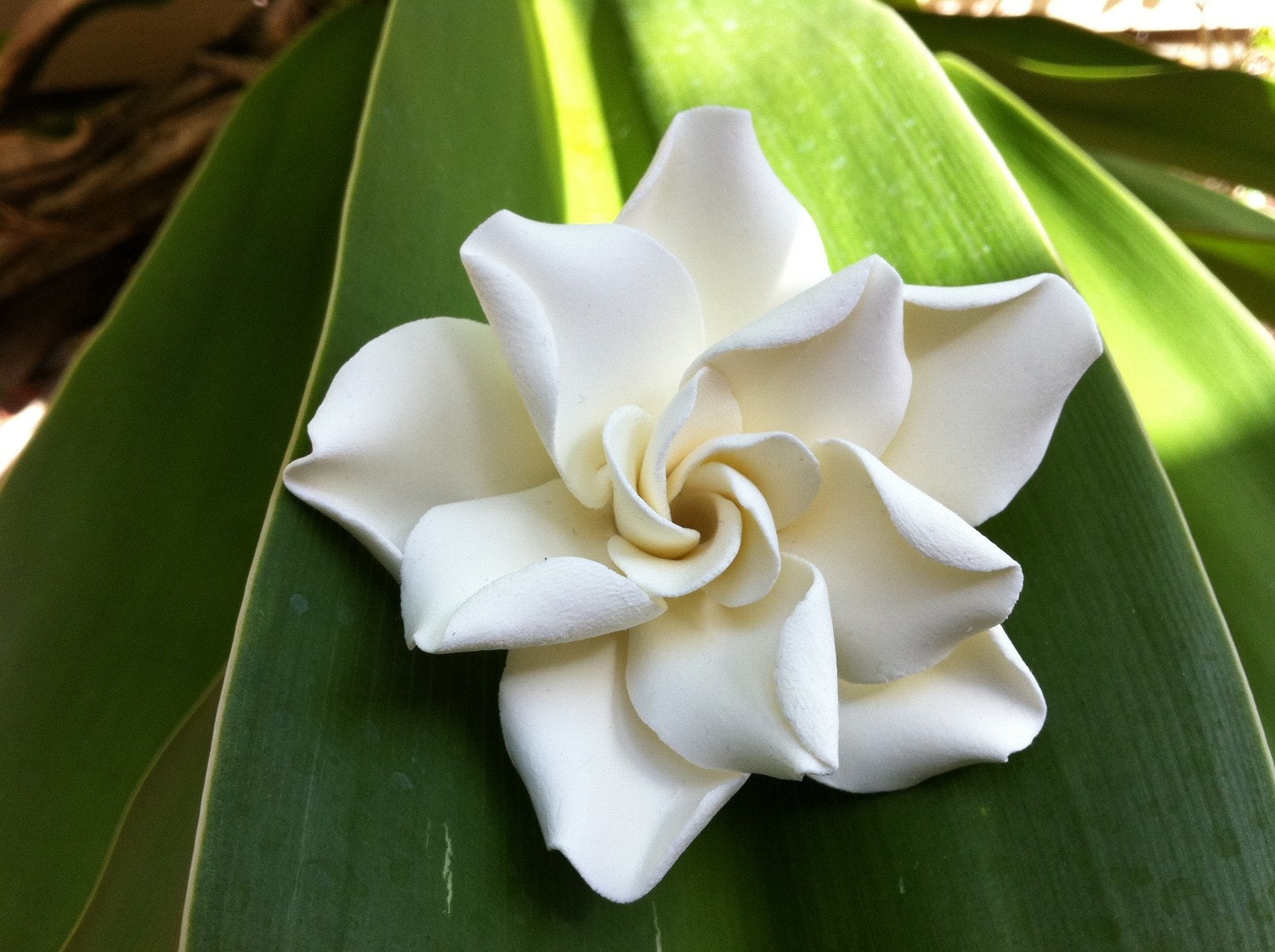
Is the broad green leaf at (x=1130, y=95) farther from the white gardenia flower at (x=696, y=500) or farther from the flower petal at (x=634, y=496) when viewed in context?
the flower petal at (x=634, y=496)

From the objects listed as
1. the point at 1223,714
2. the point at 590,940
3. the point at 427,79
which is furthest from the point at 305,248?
the point at 1223,714

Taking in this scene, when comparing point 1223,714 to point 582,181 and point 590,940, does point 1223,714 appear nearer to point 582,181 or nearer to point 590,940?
point 590,940

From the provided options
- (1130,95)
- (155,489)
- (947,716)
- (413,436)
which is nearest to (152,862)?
Result: (155,489)

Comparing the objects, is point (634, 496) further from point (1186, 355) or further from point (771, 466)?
point (1186, 355)

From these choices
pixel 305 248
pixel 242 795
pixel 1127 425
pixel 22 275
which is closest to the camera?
pixel 242 795

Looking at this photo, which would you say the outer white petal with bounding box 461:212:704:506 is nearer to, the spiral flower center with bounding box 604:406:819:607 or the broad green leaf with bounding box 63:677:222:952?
the spiral flower center with bounding box 604:406:819:607

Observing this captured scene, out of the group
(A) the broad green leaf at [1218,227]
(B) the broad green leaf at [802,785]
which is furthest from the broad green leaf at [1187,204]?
(B) the broad green leaf at [802,785]

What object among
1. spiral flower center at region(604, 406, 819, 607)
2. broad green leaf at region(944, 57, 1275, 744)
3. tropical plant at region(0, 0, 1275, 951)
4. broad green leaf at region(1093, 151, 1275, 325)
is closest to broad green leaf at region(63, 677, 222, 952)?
tropical plant at region(0, 0, 1275, 951)
